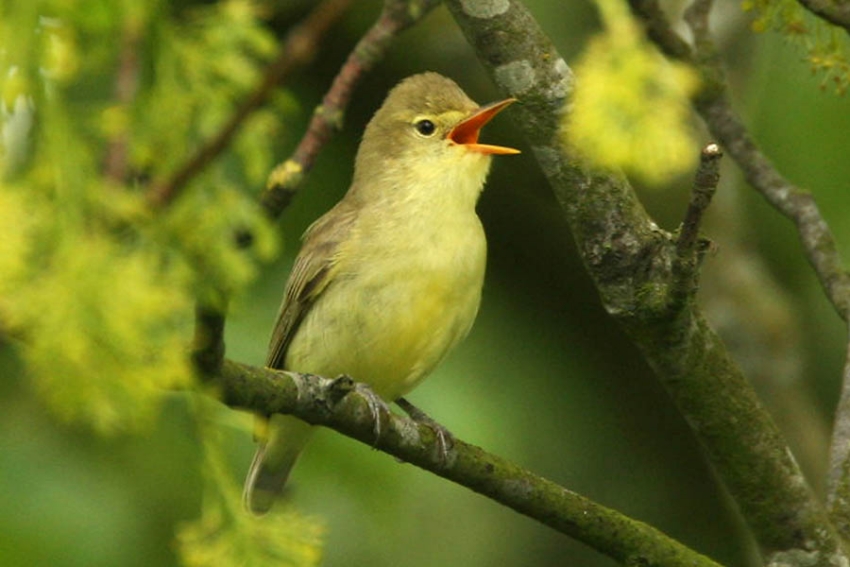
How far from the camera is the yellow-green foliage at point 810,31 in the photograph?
2.93 metres

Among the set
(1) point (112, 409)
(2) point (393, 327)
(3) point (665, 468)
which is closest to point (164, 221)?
(1) point (112, 409)

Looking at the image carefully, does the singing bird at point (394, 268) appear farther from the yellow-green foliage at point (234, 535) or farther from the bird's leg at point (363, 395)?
the yellow-green foliage at point (234, 535)

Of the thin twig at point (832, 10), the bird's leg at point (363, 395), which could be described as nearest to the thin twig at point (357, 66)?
the bird's leg at point (363, 395)

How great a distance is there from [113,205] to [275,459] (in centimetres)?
345

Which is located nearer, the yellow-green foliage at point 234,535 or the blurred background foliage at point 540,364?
the yellow-green foliage at point 234,535

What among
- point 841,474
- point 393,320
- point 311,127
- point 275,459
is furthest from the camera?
point 275,459

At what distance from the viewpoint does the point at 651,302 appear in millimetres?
3354

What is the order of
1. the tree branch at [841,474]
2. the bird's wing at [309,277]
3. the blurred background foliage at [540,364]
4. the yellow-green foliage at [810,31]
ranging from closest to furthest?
1. the yellow-green foliage at [810,31]
2. the tree branch at [841,474]
3. the bird's wing at [309,277]
4. the blurred background foliage at [540,364]

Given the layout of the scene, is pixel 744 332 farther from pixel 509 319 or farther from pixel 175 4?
pixel 175 4

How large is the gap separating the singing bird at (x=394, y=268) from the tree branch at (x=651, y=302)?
1113mm

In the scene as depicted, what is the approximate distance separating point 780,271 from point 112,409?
5.69 metres

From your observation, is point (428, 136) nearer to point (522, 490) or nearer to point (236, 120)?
point (522, 490)

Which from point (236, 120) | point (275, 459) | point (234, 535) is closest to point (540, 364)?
point (275, 459)

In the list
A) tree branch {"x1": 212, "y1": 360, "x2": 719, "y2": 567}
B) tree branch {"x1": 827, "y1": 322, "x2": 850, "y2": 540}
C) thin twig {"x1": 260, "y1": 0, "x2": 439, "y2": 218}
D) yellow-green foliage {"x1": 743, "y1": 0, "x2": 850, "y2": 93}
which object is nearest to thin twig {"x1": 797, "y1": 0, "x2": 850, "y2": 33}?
yellow-green foliage {"x1": 743, "y1": 0, "x2": 850, "y2": 93}
